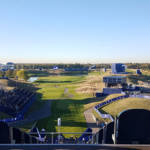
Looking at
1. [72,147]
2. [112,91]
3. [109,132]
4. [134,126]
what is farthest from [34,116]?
[112,91]

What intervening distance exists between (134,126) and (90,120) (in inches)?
697

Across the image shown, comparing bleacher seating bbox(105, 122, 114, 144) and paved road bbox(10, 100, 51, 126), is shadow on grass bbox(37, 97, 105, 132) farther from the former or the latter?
bleacher seating bbox(105, 122, 114, 144)

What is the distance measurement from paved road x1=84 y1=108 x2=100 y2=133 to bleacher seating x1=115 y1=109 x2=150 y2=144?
547 inches

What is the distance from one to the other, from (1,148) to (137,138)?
153 inches

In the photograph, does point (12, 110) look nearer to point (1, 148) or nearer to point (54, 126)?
point (54, 126)

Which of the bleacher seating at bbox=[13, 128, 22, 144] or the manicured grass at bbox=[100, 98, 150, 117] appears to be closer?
the bleacher seating at bbox=[13, 128, 22, 144]

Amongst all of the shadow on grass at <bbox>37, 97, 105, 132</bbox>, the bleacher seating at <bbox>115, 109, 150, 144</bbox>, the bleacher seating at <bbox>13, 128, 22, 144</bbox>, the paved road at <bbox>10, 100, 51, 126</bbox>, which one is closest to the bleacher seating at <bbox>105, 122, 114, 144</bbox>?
the bleacher seating at <bbox>115, 109, 150, 144</bbox>

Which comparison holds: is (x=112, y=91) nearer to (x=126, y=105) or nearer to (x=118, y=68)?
(x=126, y=105)

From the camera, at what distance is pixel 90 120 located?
21.6 metres

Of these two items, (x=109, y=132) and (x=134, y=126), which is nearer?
(x=134, y=126)

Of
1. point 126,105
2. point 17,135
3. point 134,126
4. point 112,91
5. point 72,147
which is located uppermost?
point 134,126

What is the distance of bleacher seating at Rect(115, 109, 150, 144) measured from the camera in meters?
4.59

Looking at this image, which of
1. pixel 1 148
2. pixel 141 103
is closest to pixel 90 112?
pixel 141 103

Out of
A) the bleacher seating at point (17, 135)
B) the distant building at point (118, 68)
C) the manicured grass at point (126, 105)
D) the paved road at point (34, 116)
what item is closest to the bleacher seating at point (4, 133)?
the bleacher seating at point (17, 135)
